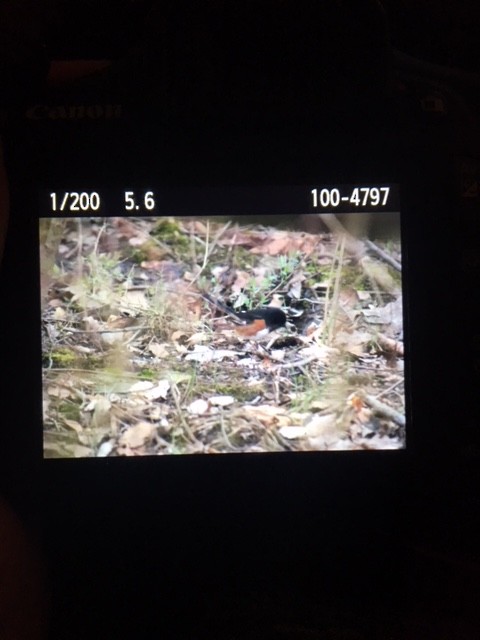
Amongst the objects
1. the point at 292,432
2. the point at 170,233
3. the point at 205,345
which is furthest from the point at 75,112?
the point at 292,432

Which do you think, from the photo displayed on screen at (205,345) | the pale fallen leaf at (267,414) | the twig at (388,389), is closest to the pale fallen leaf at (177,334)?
the photo displayed on screen at (205,345)

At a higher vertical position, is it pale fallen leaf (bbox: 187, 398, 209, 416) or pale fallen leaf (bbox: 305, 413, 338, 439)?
pale fallen leaf (bbox: 187, 398, 209, 416)

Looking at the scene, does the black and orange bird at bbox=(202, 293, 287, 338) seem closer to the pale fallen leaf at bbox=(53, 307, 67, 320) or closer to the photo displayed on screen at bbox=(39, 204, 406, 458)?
the photo displayed on screen at bbox=(39, 204, 406, 458)

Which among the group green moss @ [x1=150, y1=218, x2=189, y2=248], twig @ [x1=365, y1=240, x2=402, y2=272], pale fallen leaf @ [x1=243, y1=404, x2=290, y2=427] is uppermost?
green moss @ [x1=150, y1=218, x2=189, y2=248]

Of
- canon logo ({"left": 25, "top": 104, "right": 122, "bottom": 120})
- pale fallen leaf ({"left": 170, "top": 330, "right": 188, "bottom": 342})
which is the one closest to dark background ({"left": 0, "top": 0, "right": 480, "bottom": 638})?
canon logo ({"left": 25, "top": 104, "right": 122, "bottom": 120})

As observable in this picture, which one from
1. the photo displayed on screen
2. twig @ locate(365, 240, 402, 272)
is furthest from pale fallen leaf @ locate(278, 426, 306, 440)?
twig @ locate(365, 240, 402, 272)

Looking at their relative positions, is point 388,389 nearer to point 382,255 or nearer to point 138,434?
point 382,255

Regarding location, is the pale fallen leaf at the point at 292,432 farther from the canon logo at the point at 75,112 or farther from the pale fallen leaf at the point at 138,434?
the canon logo at the point at 75,112

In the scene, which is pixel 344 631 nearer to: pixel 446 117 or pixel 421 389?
pixel 421 389
